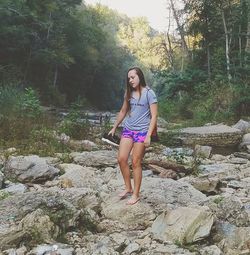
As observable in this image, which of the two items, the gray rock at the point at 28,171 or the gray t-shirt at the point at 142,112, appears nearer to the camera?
the gray t-shirt at the point at 142,112

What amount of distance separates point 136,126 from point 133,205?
34.5 inches

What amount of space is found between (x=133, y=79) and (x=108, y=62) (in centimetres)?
4428

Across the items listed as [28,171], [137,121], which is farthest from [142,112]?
[28,171]

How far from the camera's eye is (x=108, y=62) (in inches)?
1928

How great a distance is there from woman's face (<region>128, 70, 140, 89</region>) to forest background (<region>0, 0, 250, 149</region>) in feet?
16.5

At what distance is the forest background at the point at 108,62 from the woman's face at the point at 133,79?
5.02 m

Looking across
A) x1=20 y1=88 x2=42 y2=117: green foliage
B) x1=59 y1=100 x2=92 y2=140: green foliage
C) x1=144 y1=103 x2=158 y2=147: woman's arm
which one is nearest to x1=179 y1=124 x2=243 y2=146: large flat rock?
x1=59 y1=100 x2=92 y2=140: green foliage

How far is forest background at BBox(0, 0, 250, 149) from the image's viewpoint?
18.3 meters

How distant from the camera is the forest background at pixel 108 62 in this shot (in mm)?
18328

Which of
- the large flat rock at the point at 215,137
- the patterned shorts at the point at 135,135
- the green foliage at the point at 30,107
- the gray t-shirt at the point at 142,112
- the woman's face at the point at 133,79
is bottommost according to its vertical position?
the large flat rock at the point at 215,137

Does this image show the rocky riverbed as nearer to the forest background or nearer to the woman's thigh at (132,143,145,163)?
the woman's thigh at (132,143,145,163)

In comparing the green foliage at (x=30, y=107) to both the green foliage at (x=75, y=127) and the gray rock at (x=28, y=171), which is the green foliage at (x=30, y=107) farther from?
the gray rock at (x=28, y=171)

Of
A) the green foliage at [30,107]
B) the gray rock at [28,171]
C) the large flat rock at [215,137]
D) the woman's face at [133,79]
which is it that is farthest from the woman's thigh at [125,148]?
the large flat rock at [215,137]

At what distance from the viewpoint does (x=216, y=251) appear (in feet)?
13.6
